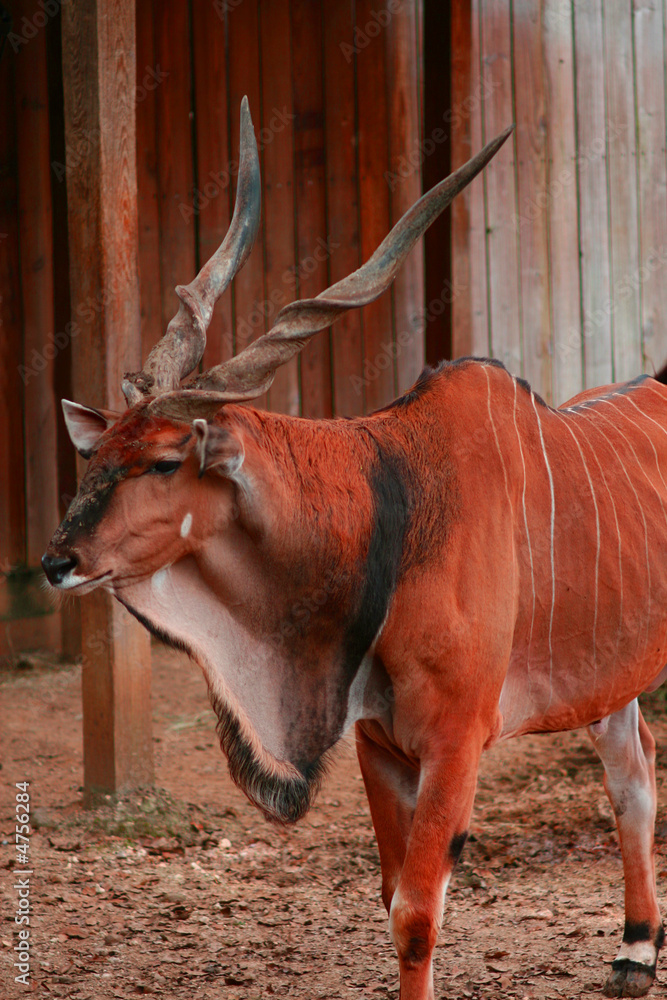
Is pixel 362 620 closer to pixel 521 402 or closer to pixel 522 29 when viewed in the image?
pixel 521 402

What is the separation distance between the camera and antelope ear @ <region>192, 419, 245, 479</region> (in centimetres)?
219

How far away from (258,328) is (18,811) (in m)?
2.91

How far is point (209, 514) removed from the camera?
2.29 meters

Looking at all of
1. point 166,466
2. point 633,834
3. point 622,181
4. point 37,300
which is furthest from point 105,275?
point 622,181

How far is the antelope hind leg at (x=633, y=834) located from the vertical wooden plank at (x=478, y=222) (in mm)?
2798

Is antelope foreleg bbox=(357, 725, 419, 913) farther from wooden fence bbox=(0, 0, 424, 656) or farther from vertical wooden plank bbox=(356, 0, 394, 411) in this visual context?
vertical wooden plank bbox=(356, 0, 394, 411)

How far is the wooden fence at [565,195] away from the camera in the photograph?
574 centimetres

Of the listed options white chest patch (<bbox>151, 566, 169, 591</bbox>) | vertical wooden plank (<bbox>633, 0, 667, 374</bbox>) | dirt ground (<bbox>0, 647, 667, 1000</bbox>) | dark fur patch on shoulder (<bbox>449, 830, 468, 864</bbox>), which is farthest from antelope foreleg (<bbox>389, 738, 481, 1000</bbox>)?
vertical wooden plank (<bbox>633, 0, 667, 374</bbox>)

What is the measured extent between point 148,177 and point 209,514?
3685 mm

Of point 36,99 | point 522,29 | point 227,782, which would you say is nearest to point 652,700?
point 227,782

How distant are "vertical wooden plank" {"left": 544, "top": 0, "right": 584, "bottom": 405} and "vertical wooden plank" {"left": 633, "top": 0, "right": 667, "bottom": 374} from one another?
2.23 ft
